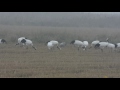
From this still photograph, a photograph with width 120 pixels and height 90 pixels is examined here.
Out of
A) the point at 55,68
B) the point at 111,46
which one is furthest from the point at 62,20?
the point at 55,68

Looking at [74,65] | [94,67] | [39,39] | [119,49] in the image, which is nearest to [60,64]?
[74,65]

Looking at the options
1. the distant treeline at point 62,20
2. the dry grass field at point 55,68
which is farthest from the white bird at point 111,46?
the distant treeline at point 62,20

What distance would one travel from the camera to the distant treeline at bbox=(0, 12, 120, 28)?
98.6 feet

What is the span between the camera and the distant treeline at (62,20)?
30047mm

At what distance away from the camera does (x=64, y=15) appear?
1293 inches

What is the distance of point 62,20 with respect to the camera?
31.0 m

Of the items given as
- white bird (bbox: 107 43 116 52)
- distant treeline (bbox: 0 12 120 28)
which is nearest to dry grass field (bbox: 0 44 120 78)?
white bird (bbox: 107 43 116 52)

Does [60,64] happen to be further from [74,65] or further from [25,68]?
[25,68]

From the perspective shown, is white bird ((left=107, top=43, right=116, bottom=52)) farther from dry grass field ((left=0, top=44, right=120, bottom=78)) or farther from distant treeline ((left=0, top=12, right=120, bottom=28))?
distant treeline ((left=0, top=12, right=120, bottom=28))

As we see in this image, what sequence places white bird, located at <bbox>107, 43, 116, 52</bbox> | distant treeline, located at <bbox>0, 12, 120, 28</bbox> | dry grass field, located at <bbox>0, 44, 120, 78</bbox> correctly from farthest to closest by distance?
1. distant treeline, located at <bbox>0, 12, 120, 28</bbox>
2. white bird, located at <bbox>107, 43, 116, 52</bbox>
3. dry grass field, located at <bbox>0, 44, 120, 78</bbox>

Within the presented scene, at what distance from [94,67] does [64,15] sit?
75.7ft

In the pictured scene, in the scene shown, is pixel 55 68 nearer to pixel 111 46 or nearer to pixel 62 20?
pixel 111 46


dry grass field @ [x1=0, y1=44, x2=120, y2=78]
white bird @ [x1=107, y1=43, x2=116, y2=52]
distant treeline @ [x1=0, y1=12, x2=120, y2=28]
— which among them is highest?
distant treeline @ [x1=0, y1=12, x2=120, y2=28]

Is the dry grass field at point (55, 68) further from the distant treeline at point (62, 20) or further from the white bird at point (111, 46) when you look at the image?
the distant treeline at point (62, 20)
